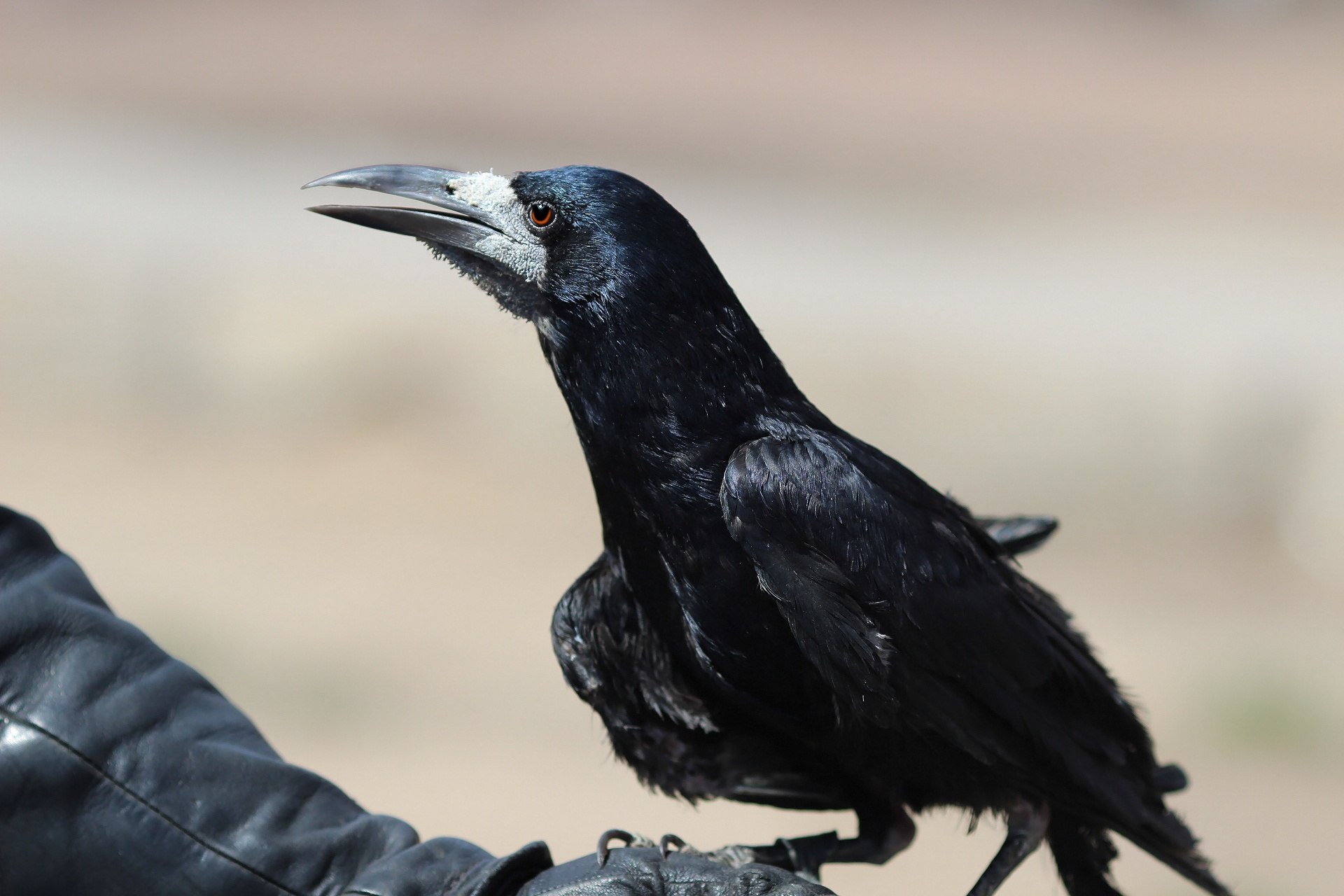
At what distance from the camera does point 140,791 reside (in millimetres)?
3242

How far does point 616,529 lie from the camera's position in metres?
3.44

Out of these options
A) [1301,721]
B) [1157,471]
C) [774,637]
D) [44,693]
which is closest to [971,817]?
[774,637]

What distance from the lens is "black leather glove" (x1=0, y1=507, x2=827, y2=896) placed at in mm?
3170

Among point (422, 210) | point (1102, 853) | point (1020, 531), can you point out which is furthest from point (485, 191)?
point (1102, 853)

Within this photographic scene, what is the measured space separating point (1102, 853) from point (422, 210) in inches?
89.6

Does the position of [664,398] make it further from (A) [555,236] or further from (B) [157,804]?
(B) [157,804]

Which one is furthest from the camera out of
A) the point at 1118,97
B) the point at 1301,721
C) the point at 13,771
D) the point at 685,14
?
the point at 685,14

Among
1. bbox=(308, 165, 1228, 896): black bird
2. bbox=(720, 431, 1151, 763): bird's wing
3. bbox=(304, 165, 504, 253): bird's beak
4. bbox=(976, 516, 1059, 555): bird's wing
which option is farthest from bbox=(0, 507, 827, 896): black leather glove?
bbox=(976, 516, 1059, 555): bird's wing

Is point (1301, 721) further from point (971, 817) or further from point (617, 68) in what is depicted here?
point (617, 68)

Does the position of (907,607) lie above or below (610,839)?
above

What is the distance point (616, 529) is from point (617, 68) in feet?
67.3

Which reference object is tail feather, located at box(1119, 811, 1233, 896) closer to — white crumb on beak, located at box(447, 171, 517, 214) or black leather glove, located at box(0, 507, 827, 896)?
black leather glove, located at box(0, 507, 827, 896)

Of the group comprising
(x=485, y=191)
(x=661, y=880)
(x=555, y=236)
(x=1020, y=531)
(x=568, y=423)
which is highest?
(x=568, y=423)

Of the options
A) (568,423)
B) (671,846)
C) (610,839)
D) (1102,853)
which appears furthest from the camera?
(568,423)
